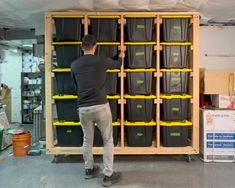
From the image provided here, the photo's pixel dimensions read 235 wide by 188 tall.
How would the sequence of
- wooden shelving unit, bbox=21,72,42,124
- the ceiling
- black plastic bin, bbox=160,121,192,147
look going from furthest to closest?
wooden shelving unit, bbox=21,72,42,124 < black plastic bin, bbox=160,121,192,147 < the ceiling

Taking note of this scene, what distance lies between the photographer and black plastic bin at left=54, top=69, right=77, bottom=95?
415 cm

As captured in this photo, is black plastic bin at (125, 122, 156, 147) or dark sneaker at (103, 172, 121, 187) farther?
black plastic bin at (125, 122, 156, 147)

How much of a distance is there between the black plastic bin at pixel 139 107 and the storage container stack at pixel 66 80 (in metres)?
0.77

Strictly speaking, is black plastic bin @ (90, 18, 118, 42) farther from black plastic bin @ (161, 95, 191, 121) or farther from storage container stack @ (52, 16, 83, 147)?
black plastic bin @ (161, 95, 191, 121)

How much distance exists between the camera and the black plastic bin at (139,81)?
414 centimetres

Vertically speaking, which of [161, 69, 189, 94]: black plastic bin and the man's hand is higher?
the man's hand

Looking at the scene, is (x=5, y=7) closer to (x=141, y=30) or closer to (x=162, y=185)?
(x=141, y=30)

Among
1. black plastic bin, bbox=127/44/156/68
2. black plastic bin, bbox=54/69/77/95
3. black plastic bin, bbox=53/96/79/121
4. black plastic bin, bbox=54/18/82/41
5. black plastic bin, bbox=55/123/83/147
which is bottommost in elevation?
black plastic bin, bbox=55/123/83/147

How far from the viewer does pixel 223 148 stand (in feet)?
13.8

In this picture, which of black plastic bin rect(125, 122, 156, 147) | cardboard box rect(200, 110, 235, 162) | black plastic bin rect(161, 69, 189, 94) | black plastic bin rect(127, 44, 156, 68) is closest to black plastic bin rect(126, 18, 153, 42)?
Answer: black plastic bin rect(127, 44, 156, 68)

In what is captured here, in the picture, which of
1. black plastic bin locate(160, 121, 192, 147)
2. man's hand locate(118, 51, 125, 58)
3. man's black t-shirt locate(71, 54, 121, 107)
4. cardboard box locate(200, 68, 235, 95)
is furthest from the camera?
cardboard box locate(200, 68, 235, 95)

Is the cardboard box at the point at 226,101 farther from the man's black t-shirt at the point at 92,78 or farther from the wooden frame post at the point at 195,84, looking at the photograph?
the man's black t-shirt at the point at 92,78

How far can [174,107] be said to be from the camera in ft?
13.7

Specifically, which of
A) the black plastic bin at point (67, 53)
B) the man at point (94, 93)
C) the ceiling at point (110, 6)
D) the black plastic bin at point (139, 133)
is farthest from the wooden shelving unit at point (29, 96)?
the man at point (94, 93)
